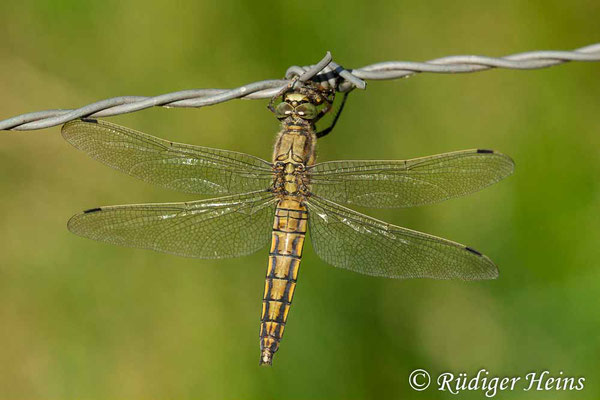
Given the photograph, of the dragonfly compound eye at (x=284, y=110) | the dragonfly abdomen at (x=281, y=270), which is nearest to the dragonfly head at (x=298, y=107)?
the dragonfly compound eye at (x=284, y=110)

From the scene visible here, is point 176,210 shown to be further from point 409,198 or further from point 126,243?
point 409,198

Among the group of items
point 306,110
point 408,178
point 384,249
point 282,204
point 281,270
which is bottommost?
point 281,270

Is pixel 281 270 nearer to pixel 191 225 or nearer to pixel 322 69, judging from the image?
pixel 191 225

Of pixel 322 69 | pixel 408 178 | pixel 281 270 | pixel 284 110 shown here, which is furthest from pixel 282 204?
pixel 322 69

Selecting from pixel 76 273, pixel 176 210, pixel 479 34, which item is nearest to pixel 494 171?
pixel 176 210

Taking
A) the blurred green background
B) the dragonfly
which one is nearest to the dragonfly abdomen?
the dragonfly

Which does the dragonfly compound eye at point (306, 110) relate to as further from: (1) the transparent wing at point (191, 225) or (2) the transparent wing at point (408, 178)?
(1) the transparent wing at point (191, 225)

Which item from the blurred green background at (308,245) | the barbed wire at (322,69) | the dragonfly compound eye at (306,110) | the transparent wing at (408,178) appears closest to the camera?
the barbed wire at (322,69)
